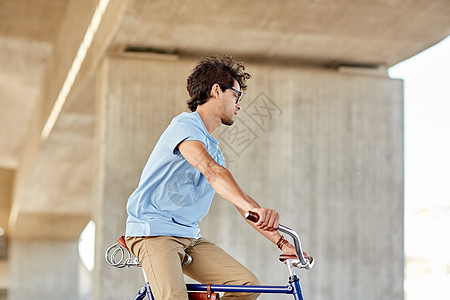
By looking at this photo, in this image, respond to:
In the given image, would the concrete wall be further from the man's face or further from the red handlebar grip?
the red handlebar grip

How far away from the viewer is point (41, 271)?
24.8 metres

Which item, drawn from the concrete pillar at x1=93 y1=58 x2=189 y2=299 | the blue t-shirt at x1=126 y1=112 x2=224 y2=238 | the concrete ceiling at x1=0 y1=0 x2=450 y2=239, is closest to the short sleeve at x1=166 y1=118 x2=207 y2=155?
the blue t-shirt at x1=126 y1=112 x2=224 y2=238

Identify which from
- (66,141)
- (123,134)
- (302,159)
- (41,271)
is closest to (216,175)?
(123,134)

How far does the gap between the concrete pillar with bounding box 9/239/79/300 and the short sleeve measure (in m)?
22.9

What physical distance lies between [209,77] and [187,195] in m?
0.57

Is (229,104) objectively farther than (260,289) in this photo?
Yes

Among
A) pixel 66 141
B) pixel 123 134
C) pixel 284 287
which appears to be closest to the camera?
pixel 284 287

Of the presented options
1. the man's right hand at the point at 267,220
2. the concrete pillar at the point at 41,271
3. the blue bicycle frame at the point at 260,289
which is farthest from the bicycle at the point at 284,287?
the concrete pillar at the point at 41,271

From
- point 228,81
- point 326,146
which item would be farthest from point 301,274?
point 228,81

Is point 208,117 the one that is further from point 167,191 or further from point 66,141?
point 66,141

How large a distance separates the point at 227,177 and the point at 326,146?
6021mm

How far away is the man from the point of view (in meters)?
2.88

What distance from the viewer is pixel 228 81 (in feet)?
10.5

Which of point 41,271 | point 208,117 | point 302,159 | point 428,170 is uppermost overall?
point 428,170
